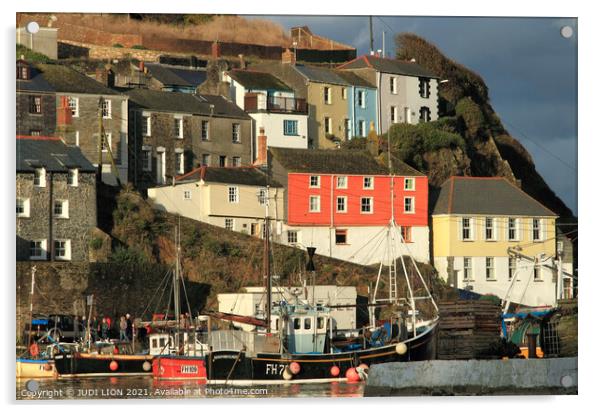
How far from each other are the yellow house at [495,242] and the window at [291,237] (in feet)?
7.44

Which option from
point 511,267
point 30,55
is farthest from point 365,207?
point 30,55

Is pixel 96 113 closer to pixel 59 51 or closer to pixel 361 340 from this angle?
pixel 59 51

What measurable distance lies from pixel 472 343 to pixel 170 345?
15.0 feet

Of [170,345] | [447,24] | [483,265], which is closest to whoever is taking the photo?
[447,24]

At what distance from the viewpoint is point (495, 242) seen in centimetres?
2527

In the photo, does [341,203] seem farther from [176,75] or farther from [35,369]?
[35,369]

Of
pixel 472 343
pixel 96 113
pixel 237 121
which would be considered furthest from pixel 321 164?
pixel 472 343

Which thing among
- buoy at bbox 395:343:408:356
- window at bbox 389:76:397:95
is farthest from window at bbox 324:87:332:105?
buoy at bbox 395:343:408:356

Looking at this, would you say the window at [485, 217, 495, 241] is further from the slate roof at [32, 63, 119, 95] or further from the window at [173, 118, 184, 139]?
the slate roof at [32, 63, 119, 95]

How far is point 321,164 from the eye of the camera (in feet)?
87.7

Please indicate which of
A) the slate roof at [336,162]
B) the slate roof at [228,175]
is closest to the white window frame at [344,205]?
the slate roof at [336,162]

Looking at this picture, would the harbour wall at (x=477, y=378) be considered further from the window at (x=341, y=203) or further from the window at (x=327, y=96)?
the window at (x=327, y=96)

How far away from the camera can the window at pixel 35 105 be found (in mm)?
23562

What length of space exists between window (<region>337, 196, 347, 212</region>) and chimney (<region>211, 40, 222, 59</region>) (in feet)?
10.5
